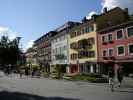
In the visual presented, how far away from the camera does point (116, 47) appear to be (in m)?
59.2

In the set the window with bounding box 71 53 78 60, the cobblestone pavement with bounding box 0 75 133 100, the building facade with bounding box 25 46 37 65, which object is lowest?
the cobblestone pavement with bounding box 0 75 133 100

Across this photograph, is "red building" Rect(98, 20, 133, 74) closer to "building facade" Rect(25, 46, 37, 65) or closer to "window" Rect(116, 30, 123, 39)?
"window" Rect(116, 30, 123, 39)

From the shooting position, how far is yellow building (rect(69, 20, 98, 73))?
6844cm

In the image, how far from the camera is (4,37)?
7912 centimetres

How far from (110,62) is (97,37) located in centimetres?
780

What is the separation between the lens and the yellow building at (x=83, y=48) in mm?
68438

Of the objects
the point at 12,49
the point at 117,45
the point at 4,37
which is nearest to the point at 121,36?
the point at 117,45

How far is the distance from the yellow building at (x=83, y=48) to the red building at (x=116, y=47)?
128 inches

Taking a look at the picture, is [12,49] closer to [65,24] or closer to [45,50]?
[65,24]

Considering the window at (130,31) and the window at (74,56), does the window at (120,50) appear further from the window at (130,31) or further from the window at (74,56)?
the window at (74,56)

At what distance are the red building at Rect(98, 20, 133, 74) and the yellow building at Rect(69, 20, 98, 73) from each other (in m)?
3.26

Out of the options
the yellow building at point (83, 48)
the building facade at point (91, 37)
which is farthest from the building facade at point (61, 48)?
the building facade at point (91, 37)

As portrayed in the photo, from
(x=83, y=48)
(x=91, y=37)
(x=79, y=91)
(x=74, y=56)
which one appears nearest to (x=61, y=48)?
(x=74, y=56)

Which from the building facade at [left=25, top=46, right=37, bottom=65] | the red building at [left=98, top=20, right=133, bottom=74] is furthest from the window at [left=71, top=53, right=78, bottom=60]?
the building facade at [left=25, top=46, right=37, bottom=65]
